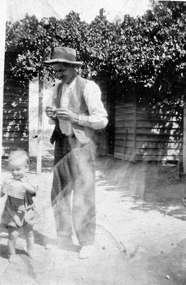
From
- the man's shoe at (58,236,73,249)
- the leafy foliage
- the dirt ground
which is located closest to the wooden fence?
the leafy foliage

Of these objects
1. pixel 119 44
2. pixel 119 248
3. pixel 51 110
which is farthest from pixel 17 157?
pixel 119 44

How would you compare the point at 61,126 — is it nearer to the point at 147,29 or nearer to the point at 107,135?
the point at 147,29

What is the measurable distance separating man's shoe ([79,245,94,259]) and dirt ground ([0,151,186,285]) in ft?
0.15

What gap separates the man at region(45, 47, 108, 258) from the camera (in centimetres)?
233

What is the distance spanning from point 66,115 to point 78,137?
0.20m

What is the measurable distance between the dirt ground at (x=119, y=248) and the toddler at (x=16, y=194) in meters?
0.23

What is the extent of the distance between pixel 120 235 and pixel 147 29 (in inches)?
140

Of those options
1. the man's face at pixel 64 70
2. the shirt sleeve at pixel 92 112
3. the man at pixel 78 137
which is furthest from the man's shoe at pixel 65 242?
the man's face at pixel 64 70

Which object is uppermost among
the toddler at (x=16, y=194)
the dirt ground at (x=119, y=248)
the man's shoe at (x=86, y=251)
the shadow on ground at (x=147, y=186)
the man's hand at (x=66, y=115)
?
the man's hand at (x=66, y=115)

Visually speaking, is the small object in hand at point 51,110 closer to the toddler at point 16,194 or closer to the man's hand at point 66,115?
the man's hand at point 66,115

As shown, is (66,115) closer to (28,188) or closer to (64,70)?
(64,70)

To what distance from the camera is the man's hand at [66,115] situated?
2252 millimetres

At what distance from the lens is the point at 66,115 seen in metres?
2.26

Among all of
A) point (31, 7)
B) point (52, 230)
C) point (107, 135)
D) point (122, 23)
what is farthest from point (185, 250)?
point (107, 135)
